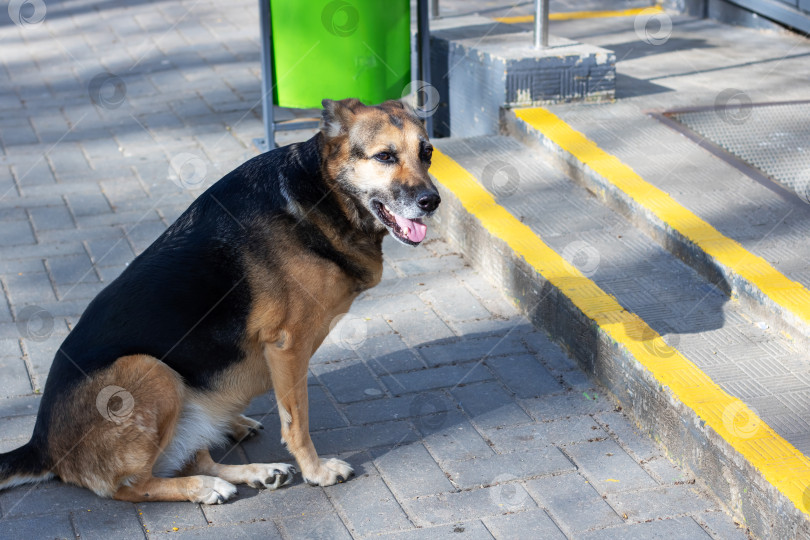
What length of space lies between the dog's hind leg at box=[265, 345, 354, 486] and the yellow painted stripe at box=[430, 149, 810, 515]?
137 cm

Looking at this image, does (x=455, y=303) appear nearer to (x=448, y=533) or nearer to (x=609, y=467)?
(x=609, y=467)

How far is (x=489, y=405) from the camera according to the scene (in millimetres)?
4191

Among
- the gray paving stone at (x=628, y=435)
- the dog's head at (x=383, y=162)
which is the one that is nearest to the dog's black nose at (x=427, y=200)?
the dog's head at (x=383, y=162)

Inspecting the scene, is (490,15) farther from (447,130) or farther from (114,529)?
(114,529)

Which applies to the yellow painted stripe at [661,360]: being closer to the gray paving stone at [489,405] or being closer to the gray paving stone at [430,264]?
the gray paving stone at [430,264]

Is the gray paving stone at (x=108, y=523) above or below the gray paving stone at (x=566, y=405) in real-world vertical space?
above

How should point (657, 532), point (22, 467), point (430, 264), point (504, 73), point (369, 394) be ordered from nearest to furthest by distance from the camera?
point (657, 532) < point (22, 467) < point (369, 394) < point (430, 264) < point (504, 73)

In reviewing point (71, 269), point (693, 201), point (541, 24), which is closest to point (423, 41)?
point (541, 24)

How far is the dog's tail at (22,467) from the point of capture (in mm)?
3434

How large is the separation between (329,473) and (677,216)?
242 centimetres

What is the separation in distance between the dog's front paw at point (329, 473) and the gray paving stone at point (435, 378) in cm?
68

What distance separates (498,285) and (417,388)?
1.14m

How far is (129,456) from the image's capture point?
3.39 meters

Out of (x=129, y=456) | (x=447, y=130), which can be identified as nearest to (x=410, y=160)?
(x=129, y=456)
